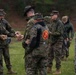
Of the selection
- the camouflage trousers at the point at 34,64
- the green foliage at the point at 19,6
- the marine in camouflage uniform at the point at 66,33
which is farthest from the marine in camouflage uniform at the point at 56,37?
the green foliage at the point at 19,6

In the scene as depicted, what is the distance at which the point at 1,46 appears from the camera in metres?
11.7

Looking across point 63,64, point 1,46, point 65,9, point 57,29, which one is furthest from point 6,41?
point 65,9

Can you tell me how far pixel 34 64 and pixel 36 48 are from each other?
16.7 inches

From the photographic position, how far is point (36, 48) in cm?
955

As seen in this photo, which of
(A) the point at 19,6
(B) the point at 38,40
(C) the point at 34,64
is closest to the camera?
(B) the point at 38,40

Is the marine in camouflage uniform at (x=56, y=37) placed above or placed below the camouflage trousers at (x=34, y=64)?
above

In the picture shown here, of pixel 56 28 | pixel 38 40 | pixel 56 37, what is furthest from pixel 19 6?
pixel 38 40

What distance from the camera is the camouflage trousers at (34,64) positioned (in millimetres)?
9664

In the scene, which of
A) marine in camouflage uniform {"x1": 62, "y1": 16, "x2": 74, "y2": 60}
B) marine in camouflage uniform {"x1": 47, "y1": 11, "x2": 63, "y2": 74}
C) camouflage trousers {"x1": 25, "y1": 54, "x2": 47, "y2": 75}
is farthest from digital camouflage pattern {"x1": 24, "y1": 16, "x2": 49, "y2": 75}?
marine in camouflage uniform {"x1": 62, "y1": 16, "x2": 74, "y2": 60}

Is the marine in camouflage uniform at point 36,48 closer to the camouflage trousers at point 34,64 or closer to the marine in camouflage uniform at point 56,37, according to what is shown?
the camouflage trousers at point 34,64

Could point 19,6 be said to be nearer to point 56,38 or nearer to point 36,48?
point 56,38

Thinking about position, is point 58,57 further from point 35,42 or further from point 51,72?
point 35,42

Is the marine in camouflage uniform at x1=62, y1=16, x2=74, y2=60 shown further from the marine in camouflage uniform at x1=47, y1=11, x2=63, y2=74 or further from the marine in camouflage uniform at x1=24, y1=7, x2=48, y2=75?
the marine in camouflage uniform at x1=24, y1=7, x2=48, y2=75

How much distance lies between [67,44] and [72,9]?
1269 inches
